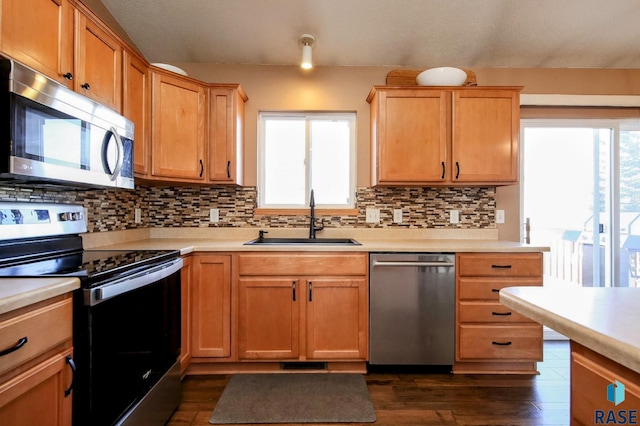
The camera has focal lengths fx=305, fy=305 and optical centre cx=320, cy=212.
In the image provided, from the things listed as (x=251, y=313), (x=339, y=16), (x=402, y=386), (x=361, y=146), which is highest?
(x=339, y=16)

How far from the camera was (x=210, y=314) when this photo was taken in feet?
6.64

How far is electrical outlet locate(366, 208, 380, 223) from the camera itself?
8.59 ft

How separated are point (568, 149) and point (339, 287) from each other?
2.46 meters

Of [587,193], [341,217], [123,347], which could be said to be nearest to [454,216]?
[341,217]

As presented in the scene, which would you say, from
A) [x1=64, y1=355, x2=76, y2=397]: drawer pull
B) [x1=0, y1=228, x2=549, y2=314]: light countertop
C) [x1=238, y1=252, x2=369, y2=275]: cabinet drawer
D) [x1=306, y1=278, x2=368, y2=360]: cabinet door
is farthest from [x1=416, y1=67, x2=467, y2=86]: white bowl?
[x1=64, y1=355, x2=76, y2=397]: drawer pull

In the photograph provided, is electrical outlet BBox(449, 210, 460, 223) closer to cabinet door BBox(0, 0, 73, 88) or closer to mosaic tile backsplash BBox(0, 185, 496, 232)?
mosaic tile backsplash BBox(0, 185, 496, 232)

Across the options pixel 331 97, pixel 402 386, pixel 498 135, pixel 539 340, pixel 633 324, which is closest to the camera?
pixel 633 324

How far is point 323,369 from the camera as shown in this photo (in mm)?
2084

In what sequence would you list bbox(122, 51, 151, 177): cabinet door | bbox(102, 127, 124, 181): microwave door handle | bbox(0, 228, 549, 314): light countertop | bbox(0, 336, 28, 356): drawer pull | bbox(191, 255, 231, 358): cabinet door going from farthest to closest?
bbox(191, 255, 231, 358): cabinet door < bbox(122, 51, 151, 177): cabinet door < bbox(102, 127, 124, 181): microwave door handle < bbox(0, 228, 549, 314): light countertop < bbox(0, 336, 28, 356): drawer pull

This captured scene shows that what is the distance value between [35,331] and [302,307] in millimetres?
1376

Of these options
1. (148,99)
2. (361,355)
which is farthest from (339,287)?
(148,99)

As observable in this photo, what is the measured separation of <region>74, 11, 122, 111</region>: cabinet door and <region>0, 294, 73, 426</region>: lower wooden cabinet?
1107 millimetres

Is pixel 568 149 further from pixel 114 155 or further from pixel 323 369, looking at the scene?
pixel 114 155

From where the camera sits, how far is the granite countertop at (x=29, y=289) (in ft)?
2.69
